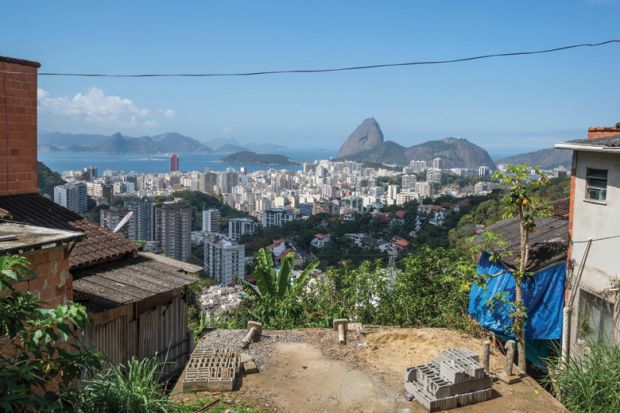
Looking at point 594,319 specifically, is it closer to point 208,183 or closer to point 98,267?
point 98,267

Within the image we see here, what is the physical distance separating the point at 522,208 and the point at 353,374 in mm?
3210

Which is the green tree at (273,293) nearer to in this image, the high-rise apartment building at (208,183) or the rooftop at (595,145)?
the rooftop at (595,145)

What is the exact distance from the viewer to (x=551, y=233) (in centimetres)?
876

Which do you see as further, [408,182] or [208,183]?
[208,183]

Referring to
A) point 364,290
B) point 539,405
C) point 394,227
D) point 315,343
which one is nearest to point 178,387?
point 315,343

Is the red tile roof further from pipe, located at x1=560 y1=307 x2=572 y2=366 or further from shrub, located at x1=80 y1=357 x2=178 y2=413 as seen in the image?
pipe, located at x1=560 y1=307 x2=572 y2=366

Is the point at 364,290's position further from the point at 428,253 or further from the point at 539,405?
the point at 539,405

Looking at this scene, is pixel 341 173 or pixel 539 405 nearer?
pixel 539 405

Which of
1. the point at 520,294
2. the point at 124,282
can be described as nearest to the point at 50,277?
the point at 124,282

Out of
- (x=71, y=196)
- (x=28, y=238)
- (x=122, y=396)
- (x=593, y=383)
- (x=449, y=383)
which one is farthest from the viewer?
(x=71, y=196)

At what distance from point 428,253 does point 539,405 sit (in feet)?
17.9

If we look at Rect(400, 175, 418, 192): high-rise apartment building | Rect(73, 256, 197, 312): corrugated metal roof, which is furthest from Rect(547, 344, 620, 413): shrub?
Rect(400, 175, 418, 192): high-rise apartment building

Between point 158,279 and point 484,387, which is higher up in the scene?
point 158,279

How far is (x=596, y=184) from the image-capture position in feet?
24.6
